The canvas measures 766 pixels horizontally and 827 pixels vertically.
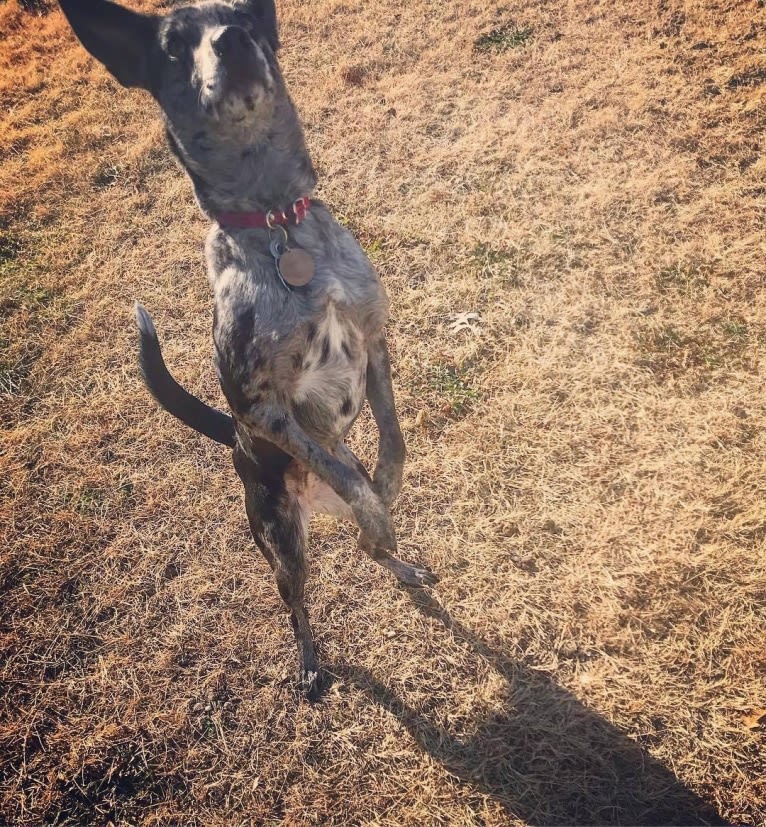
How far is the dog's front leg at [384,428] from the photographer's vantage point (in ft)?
9.77

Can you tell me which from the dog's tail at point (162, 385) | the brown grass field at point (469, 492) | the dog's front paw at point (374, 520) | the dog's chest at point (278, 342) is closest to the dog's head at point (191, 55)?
the dog's chest at point (278, 342)

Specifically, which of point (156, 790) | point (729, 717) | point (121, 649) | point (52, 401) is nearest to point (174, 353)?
point (52, 401)

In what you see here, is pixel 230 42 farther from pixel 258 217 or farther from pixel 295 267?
pixel 295 267

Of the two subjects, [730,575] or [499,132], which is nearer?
Answer: [730,575]

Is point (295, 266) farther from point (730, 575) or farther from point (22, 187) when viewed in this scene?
point (22, 187)

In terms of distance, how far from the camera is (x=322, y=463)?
253 cm

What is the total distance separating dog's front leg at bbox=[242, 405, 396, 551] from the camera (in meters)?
2.47

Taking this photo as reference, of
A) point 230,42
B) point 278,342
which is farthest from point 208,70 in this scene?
point 278,342

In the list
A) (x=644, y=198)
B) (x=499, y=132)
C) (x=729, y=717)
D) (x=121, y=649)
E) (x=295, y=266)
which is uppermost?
(x=295, y=266)

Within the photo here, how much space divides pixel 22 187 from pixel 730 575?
8087 mm

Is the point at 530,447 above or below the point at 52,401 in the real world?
below

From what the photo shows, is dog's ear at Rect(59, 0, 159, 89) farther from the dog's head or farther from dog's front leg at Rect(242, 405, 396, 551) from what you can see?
dog's front leg at Rect(242, 405, 396, 551)

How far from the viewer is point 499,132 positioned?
18.6ft

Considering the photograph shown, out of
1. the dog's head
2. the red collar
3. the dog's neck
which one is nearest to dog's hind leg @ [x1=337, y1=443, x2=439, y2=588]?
the red collar
